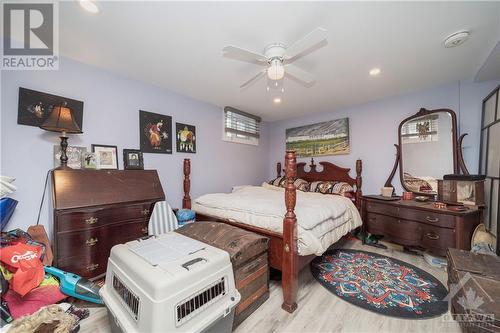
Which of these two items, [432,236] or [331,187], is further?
[331,187]

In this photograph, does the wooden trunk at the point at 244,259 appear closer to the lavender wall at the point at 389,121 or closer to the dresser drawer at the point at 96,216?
the dresser drawer at the point at 96,216

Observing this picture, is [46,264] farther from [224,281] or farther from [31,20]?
[31,20]

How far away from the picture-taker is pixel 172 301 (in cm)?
107

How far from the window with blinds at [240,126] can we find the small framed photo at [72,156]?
7.42 feet

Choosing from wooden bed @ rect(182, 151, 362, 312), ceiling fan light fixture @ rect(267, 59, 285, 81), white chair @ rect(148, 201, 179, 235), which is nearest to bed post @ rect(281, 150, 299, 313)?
wooden bed @ rect(182, 151, 362, 312)

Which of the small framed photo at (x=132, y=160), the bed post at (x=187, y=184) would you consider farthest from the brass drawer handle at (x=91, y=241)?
the bed post at (x=187, y=184)

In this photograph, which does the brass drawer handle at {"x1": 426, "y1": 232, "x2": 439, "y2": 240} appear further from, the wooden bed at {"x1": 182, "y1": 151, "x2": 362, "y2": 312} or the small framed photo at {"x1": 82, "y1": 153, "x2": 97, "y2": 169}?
the small framed photo at {"x1": 82, "y1": 153, "x2": 97, "y2": 169}

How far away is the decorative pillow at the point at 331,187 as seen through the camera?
3427 mm

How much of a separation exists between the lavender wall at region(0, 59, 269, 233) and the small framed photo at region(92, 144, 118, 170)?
0.23 ft

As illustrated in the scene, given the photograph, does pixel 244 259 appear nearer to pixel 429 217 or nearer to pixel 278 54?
pixel 278 54

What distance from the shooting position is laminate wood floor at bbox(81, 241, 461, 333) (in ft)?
5.02

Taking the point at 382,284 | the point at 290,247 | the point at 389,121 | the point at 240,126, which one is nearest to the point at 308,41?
the point at 290,247

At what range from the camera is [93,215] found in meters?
1.96

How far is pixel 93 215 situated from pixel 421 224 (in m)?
3.79
